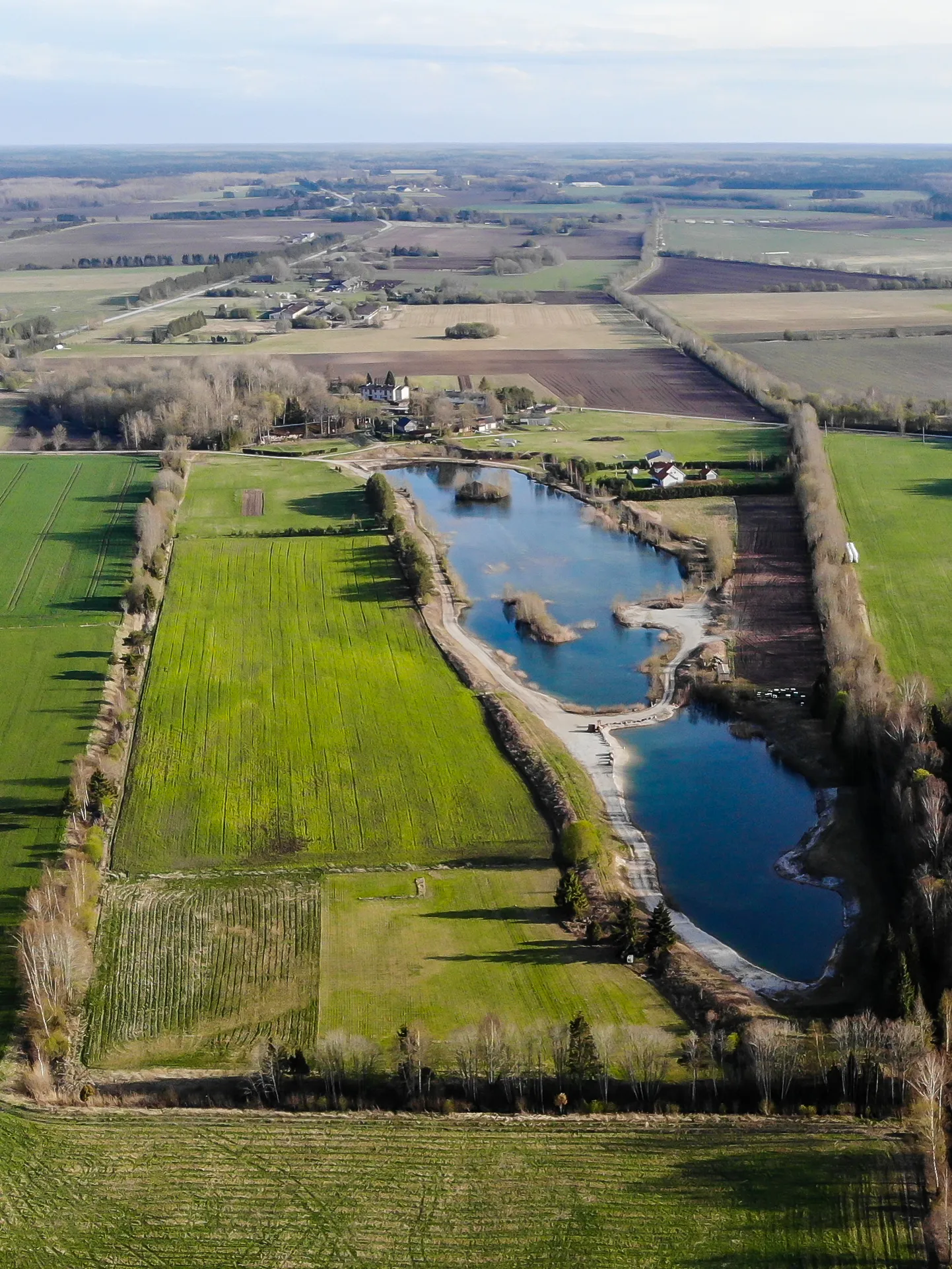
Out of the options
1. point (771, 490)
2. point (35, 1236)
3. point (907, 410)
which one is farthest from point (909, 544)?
point (35, 1236)

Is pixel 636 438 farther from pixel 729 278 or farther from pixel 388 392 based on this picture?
pixel 729 278

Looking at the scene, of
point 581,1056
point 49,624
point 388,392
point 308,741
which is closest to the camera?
point 581,1056

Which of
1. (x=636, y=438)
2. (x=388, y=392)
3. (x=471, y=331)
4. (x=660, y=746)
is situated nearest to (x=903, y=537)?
(x=660, y=746)

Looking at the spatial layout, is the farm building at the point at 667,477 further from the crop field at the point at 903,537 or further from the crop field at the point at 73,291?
the crop field at the point at 73,291

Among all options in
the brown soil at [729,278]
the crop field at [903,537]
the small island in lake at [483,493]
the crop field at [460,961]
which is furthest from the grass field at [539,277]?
the crop field at [460,961]

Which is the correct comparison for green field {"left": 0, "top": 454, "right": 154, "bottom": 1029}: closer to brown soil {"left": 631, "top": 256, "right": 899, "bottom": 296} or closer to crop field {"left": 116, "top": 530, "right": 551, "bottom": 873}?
crop field {"left": 116, "top": 530, "right": 551, "bottom": 873}

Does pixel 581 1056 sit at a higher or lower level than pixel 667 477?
lower

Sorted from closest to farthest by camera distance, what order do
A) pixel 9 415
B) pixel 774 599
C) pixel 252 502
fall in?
pixel 774 599 < pixel 252 502 < pixel 9 415
